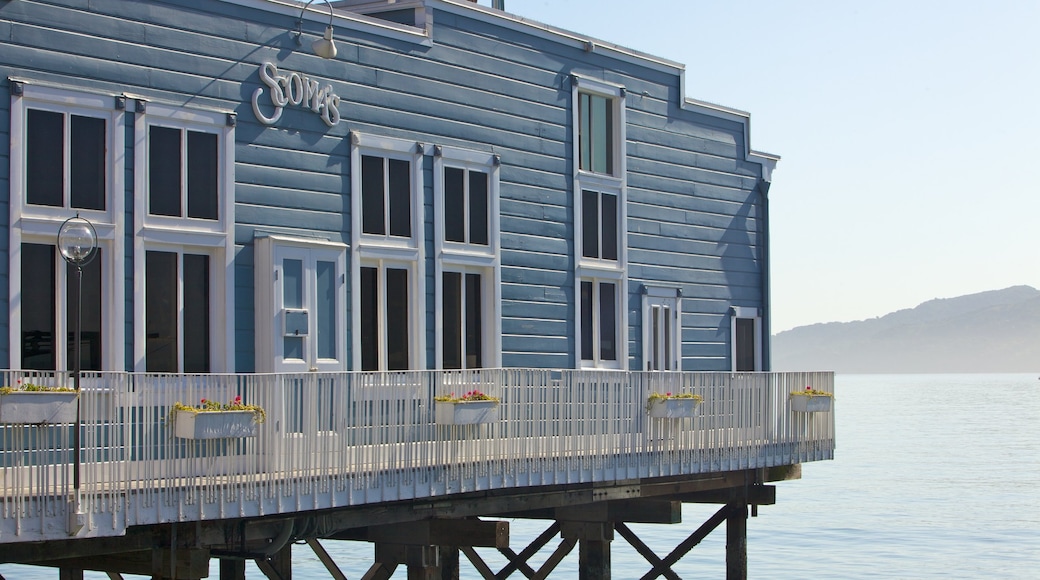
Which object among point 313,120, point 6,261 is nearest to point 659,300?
point 313,120

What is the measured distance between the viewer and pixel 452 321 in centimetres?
2222

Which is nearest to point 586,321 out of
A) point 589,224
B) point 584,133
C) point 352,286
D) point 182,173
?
point 589,224

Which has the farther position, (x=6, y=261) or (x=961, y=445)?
(x=961, y=445)

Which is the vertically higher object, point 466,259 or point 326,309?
point 466,259

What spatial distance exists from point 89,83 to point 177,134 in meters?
1.29

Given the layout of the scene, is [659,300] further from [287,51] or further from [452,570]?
[287,51]

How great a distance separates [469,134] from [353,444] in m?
7.16

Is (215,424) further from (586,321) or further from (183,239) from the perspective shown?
(586,321)

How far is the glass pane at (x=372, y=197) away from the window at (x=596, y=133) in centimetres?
478

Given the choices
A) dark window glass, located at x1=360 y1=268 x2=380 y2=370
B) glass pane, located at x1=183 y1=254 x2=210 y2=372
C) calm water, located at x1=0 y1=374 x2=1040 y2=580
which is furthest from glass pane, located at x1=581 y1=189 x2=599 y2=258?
calm water, located at x1=0 y1=374 x2=1040 y2=580

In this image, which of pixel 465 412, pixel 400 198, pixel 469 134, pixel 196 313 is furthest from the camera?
pixel 469 134

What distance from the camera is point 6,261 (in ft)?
54.0

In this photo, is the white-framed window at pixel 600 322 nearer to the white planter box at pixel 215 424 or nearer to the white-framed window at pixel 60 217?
the white-framed window at pixel 60 217

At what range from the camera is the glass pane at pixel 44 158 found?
16719 mm
